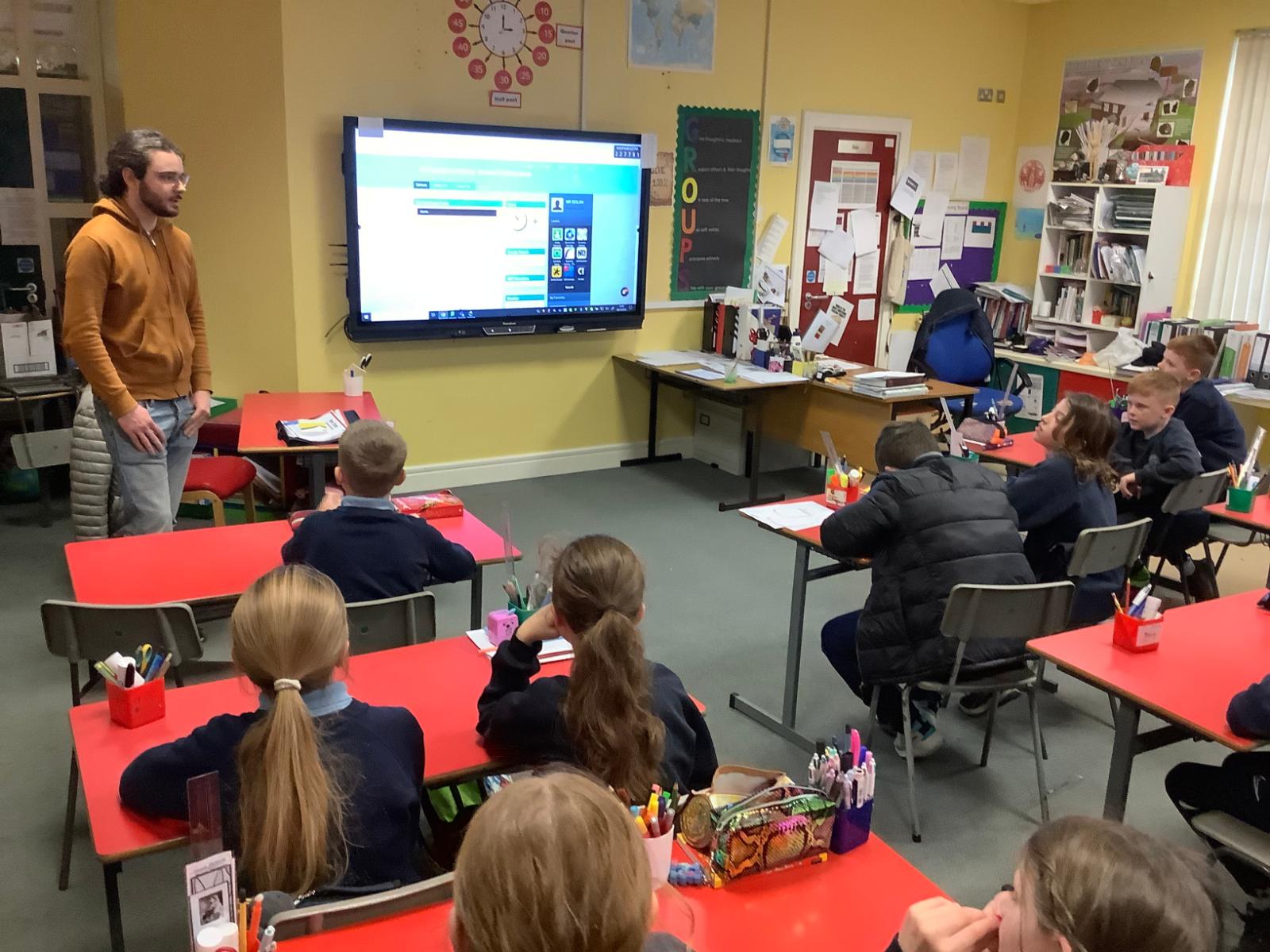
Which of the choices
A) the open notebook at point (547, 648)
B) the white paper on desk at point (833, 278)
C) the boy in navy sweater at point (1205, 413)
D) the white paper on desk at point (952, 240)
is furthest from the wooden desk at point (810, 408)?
the open notebook at point (547, 648)

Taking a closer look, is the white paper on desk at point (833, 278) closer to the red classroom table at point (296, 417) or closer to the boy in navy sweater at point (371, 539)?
the red classroom table at point (296, 417)

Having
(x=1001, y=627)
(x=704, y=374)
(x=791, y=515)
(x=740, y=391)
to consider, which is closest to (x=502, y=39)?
(x=704, y=374)

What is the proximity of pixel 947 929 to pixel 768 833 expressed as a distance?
0.42 metres

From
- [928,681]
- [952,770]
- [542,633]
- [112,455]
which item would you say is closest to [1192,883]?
[542,633]

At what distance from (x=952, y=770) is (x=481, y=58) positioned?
13.8ft

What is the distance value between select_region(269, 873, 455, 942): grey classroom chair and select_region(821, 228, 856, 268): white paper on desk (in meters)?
6.01

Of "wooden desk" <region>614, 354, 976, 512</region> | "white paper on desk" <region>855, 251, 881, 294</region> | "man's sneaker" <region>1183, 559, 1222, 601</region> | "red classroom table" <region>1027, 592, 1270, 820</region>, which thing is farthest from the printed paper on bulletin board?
"red classroom table" <region>1027, 592, 1270, 820</region>

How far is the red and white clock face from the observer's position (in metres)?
5.33

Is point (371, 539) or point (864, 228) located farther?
point (864, 228)

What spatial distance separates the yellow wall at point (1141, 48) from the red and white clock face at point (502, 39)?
12.7ft

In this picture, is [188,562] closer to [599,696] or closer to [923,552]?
[599,696]

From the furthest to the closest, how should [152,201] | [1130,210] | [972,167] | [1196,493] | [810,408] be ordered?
1. [972,167]
2. [1130,210]
3. [810,408]
4. [1196,493]
5. [152,201]

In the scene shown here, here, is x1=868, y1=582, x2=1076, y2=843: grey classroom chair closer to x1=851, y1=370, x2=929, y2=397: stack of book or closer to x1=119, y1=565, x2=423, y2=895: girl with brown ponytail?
x1=119, y1=565, x2=423, y2=895: girl with brown ponytail

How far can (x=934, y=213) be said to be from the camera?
7332 millimetres
